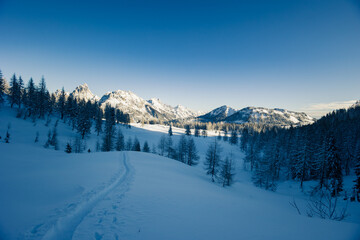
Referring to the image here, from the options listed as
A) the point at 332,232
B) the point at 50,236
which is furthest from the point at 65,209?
the point at 332,232

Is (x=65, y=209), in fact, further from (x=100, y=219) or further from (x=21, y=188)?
(x=21, y=188)

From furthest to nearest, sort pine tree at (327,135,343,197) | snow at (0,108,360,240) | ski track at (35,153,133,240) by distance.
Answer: pine tree at (327,135,343,197) < snow at (0,108,360,240) < ski track at (35,153,133,240)

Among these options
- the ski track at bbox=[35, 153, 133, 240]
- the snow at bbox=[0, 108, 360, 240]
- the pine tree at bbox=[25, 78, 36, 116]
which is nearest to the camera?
the ski track at bbox=[35, 153, 133, 240]

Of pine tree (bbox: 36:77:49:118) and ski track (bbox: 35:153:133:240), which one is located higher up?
pine tree (bbox: 36:77:49:118)

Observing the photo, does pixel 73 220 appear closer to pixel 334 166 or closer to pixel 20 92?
pixel 334 166

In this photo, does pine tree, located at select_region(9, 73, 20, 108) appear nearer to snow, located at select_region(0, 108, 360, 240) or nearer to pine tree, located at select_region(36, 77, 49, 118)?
pine tree, located at select_region(36, 77, 49, 118)

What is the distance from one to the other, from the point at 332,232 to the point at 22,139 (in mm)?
56531

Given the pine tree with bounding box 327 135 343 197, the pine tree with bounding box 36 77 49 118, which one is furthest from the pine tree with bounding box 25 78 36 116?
the pine tree with bounding box 327 135 343 197

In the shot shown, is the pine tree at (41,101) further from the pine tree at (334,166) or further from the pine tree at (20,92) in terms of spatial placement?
the pine tree at (334,166)

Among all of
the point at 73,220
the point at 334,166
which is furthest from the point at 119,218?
the point at 334,166

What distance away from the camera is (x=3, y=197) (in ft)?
22.5

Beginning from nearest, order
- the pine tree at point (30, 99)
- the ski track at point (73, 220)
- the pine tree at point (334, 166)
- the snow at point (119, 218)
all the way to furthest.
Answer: the ski track at point (73, 220), the snow at point (119, 218), the pine tree at point (334, 166), the pine tree at point (30, 99)

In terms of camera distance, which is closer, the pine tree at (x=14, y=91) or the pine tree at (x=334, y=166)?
the pine tree at (x=334, y=166)

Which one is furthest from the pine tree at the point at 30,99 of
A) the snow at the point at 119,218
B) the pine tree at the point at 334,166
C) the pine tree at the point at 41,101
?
the pine tree at the point at 334,166
